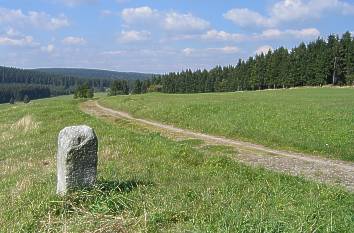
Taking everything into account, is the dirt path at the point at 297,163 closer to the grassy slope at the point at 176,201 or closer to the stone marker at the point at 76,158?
the grassy slope at the point at 176,201

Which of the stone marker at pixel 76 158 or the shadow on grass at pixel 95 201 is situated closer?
the shadow on grass at pixel 95 201

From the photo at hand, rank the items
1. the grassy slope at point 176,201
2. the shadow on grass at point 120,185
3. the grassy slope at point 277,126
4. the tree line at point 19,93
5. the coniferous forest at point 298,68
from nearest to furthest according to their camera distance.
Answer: the grassy slope at point 176,201, the shadow on grass at point 120,185, the grassy slope at point 277,126, the coniferous forest at point 298,68, the tree line at point 19,93

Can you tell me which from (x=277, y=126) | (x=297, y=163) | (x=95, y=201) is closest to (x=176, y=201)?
(x=95, y=201)

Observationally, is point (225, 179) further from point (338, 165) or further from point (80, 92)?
point (80, 92)

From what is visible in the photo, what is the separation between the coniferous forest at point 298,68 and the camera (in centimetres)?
9169

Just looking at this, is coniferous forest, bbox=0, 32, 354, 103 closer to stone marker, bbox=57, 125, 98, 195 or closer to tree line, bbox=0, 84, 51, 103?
tree line, bbox=0, 84, 51, 103

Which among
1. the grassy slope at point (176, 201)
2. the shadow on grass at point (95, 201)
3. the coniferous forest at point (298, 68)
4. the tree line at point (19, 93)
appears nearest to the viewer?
the grassy slope at point (176, 201)

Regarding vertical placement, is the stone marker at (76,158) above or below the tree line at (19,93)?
above

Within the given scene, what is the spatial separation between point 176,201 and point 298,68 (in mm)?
94916

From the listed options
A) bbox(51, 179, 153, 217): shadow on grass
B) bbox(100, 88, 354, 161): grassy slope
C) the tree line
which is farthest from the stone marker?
the tree line

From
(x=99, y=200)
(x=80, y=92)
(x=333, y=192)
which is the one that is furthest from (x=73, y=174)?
(x=80, y=92)

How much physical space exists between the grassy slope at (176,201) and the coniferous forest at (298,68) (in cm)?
8498

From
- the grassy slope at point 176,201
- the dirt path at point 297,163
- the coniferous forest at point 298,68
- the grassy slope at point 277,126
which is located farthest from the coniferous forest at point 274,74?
the grassy slope at point 176,201

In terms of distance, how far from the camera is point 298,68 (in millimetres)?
97438
